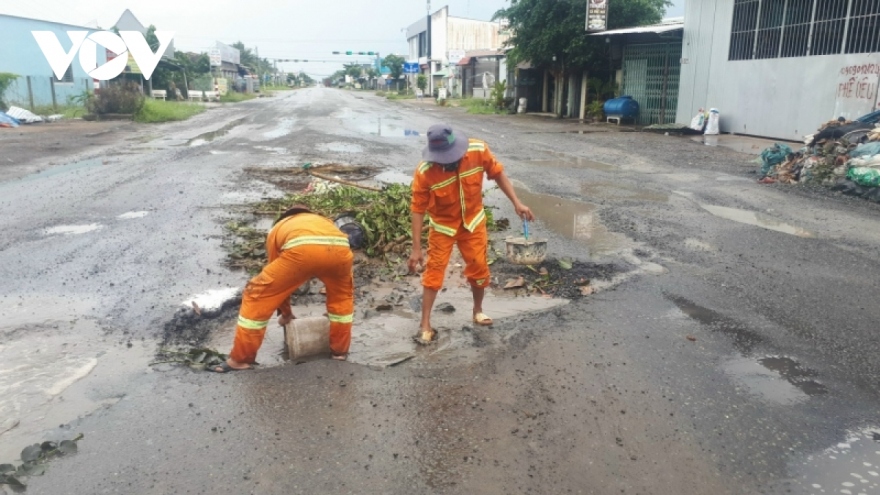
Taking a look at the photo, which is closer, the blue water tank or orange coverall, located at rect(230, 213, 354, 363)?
orange coverall, located at rect(230, 213, 354, 363)

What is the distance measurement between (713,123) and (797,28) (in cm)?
346

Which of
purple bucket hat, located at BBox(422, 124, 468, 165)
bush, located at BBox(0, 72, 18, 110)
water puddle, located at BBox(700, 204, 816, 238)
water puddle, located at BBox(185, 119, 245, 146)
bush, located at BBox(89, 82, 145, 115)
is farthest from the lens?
bush, located at BBox(89, 82, 145, 115)

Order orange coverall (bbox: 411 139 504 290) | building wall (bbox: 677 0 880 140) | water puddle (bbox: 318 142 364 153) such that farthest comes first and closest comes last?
water puddle (bbox: 318 142 364 153), building wall (bbox: 677 0 880 140), orange coverall (bbox: 411 139 504 290)

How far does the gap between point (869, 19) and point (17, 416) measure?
16.8 metres

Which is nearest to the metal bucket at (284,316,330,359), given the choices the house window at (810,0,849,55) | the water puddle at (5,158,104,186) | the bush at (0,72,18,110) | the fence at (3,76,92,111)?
the water puddle at (5,158,104,186)

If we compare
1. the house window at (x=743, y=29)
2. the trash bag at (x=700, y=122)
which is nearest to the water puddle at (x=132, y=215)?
the trash bag at (x=700, y=122)

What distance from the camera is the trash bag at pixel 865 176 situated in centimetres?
882

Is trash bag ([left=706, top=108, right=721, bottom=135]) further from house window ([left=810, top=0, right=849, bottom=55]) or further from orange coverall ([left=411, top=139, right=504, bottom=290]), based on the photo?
orange coverall ([left=411, top=139, right=504, bottom=290])

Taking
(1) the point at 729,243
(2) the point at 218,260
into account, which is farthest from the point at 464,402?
(1) the point at 729,243

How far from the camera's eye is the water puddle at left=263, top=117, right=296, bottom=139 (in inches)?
745

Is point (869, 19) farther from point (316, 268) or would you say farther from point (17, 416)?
point (17, 416)

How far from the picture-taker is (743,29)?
720 inches

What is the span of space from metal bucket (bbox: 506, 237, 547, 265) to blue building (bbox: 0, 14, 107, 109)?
87.9ft

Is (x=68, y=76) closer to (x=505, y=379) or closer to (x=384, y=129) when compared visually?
(x=384, y=129)
